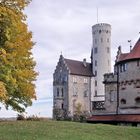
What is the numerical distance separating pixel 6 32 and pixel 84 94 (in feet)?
296

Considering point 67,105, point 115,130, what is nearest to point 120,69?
point 115,130

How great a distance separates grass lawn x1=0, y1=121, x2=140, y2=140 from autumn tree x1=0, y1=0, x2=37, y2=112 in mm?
2081

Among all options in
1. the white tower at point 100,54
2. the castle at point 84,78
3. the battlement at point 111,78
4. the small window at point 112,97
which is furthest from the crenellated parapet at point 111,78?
the white tower at point 100,54

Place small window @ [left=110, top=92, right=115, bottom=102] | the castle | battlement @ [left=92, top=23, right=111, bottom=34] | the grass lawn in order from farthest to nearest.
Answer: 1. battlement @ [left=92, top=23, right=111, bottom=34]
2. the castle
3. small window @ [left=110, top=92, right=115, bottom=102]
4. the grass lawn

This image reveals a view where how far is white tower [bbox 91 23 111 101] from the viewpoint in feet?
393

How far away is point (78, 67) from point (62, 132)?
9010cm

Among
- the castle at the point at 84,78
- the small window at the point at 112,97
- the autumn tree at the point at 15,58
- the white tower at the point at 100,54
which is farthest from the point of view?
the white tower at the point at 100,54

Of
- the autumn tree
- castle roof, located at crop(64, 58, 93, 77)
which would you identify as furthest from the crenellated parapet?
castle roof, located at crop(64, 58, 93, 77)

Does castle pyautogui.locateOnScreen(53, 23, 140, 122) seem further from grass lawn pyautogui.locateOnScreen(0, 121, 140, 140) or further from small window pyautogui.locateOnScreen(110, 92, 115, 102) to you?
grass lawn pyautogui.locateOnScreen(0, 121, 140, 140)

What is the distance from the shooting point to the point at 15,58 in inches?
1228

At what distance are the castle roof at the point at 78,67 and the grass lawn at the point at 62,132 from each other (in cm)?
8318

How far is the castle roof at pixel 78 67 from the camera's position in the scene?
113m

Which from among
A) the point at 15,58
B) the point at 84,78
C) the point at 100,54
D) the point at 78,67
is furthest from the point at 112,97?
the point at 100,54

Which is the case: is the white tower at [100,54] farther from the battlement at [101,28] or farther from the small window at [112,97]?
the small window at [112,97]
